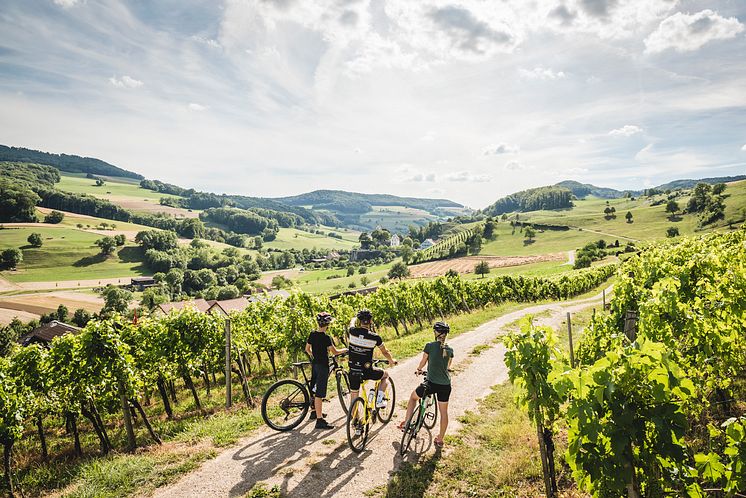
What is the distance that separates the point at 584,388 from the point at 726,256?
10589 mm

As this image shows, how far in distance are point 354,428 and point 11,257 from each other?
147311 mm

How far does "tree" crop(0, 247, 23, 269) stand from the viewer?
107750 mm

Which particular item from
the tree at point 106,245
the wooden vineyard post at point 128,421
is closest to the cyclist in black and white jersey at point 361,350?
the wooden vineyard post at point 128,421

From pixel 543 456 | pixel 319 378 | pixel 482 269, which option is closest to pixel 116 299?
pixel 482 269

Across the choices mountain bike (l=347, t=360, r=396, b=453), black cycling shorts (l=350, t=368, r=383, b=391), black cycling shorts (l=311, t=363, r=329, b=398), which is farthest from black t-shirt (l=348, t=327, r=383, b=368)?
black cycling shorts (l=311, t=363, r=329, b=398)

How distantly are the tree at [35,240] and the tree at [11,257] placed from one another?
8.54 meters

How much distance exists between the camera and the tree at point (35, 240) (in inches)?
4685

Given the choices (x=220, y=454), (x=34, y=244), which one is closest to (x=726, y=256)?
(x=220, y=454)

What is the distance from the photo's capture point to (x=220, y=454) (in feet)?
26.8

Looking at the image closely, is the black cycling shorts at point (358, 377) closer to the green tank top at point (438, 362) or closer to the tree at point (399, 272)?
the green tank top at point (438, 362)

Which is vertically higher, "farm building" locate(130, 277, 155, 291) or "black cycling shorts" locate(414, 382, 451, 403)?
"black cycling shorts" locate(414, 382, 451, 403)

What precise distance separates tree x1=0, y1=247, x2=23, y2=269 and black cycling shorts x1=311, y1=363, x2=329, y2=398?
14540 cm

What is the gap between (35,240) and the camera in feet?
→ 393

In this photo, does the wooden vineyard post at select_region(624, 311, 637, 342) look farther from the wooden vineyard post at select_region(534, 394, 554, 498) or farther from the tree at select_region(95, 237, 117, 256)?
the tree at select_region(95, 237, 117, 256)
